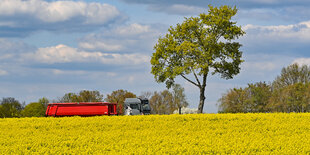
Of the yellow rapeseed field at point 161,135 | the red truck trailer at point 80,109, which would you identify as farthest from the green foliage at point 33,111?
the yellow rapeseed field at point 161,135

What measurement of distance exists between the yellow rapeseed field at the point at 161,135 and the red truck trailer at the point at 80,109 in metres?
3.08

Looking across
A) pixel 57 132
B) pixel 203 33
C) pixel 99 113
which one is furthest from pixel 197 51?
pixel 57 132

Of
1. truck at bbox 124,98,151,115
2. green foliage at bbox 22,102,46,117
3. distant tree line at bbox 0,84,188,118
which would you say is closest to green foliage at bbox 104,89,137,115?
distant tree line at bbox 0,84,188,118

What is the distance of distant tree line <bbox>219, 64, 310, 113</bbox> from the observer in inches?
2314

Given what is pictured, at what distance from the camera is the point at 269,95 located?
64.0 m

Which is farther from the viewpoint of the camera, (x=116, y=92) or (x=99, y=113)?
(x=116, y=92)

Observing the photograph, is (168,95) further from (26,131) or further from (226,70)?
(26,131)

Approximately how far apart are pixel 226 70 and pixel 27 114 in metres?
30.8

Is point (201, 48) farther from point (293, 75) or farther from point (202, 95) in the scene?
point (293, 75)

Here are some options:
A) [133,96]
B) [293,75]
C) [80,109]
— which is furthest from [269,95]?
[80,109]

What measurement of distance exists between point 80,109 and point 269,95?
48.9 meters

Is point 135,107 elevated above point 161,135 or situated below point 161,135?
above

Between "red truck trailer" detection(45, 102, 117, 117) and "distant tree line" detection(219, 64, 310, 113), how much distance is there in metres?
42.7

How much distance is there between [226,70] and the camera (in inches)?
1620
